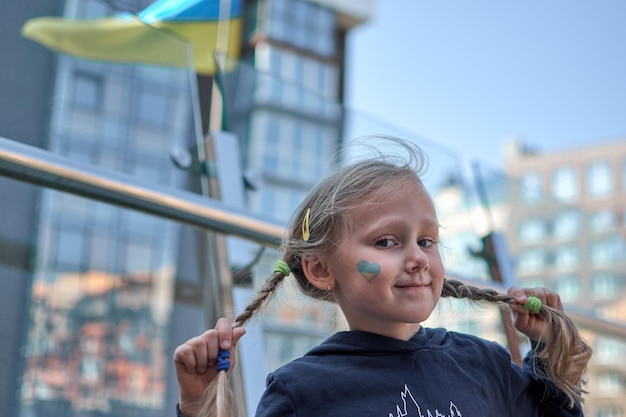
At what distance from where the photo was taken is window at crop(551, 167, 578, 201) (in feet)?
93.6

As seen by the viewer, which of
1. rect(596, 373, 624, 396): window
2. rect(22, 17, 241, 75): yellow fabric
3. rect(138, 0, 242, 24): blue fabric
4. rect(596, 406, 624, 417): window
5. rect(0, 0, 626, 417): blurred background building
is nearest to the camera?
rect(0, 0, 626, 417): blurred background building

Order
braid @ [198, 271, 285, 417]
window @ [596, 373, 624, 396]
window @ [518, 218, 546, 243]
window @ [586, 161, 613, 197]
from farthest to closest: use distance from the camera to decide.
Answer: window @ [586, 161, 613, 197]
window @ [518, 218, 546, 243]
window @ [596, 373, 624, 396]
braid @ [198, 271, 285, 417]

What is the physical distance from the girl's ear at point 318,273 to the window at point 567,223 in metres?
1.84

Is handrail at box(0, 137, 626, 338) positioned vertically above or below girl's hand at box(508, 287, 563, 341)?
above

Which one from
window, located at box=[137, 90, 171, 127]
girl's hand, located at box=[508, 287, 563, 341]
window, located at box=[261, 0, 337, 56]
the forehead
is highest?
window, located at box=[261, 0, 337, 56]

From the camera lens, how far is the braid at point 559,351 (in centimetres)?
118

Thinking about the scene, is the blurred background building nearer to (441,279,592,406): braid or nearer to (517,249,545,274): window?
(441,279,592,406): braid

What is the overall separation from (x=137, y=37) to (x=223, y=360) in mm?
950

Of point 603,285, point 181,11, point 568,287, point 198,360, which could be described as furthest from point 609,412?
point 198,360

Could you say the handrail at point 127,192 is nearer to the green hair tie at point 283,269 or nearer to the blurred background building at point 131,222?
the blurred background building at point 131,222

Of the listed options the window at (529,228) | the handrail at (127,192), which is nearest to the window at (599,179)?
the window at (529,228)

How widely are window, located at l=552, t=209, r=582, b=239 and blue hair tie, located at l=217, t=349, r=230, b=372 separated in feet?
6.70

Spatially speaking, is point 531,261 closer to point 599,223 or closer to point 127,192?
point 599,223

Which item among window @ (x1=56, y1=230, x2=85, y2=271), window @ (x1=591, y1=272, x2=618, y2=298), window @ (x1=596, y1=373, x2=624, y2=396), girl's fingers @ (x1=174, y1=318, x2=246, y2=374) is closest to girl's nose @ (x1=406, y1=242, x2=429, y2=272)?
girl's fingers @ (x1=174, y1=318, x2=246, y2=374)
